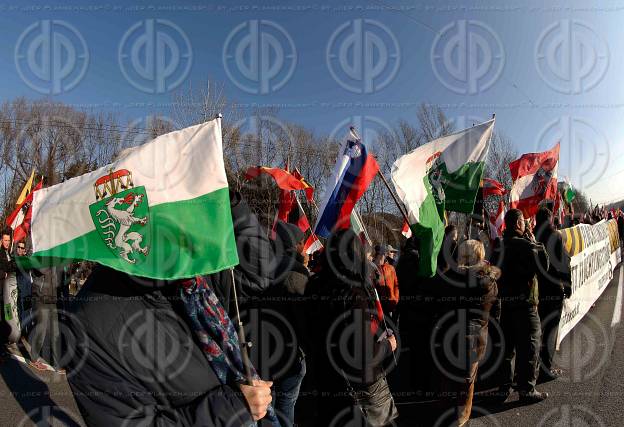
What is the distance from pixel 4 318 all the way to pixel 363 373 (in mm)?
6818

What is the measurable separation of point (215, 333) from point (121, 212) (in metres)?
0.67

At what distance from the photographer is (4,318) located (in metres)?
7.97

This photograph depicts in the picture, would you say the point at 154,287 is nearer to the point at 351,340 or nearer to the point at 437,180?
the point at 351,340

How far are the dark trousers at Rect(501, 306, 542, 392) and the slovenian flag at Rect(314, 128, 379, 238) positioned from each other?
96.4 inches

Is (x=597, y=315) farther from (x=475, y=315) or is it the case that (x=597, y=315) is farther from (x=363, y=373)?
(x=363, y=373)

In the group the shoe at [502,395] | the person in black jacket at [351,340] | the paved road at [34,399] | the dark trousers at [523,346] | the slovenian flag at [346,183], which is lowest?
the paved road at [34,399]

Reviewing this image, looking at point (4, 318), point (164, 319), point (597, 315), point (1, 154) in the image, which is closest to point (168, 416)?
point (164, 319)

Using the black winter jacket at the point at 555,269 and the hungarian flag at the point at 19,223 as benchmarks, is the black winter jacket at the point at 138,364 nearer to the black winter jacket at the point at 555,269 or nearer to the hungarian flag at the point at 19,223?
the black winter jacket at the point at 555,269

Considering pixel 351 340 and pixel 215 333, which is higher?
pixel 215 333

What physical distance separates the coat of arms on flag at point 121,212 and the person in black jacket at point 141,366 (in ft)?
0.47

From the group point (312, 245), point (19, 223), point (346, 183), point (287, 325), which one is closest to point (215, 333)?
point (287, 325)

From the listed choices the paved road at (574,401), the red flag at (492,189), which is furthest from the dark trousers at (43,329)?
the red flag at (492,189)

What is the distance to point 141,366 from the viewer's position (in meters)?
1.92

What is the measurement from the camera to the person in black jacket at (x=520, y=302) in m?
5.52
